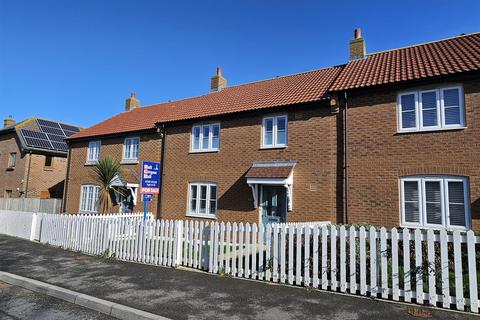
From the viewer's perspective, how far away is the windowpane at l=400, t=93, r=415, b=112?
397 inches

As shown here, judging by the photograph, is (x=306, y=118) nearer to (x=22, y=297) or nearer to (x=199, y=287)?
(x=199, y=287)

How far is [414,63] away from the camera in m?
11.1

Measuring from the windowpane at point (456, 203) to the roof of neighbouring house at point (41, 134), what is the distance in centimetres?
2555

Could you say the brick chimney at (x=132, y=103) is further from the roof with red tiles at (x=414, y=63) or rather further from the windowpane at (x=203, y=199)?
the roof with red tiles at (x=414, y=63)

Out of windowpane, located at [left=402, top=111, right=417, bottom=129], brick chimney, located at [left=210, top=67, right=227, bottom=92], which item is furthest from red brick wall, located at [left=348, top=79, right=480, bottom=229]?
brick chimney, located at [left=210, top=67, right=227, bottom=92]

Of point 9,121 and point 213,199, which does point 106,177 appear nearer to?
point 213,199

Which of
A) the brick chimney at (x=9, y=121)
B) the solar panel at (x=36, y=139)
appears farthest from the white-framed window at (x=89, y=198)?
the brick chimney at (x=9, y=121)

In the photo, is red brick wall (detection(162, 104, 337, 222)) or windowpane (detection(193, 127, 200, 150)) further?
windowpane (detection(193, 127, 200, 150))

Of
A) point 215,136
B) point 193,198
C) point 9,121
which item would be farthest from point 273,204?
point 9,121

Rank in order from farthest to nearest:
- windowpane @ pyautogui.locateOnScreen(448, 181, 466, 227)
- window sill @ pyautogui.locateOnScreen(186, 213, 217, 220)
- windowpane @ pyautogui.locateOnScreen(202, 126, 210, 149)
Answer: windowpane @ pyautogui.locateOnScreen(202, 126, 210, 149) → window sill @ pyautogui.locateOnScreen(186, 213, 217, 220) → windowpane @ pyautogui.locateOnScreen(448, 181, 466, 227)

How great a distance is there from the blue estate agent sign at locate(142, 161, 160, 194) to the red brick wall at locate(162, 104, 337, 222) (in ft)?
11.4

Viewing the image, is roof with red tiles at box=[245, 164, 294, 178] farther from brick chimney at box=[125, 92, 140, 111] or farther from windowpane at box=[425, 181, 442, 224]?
brick chimney at box=[125, 92, 140, 111]

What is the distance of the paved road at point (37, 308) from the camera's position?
16.6 feet

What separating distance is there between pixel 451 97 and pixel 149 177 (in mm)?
9534
